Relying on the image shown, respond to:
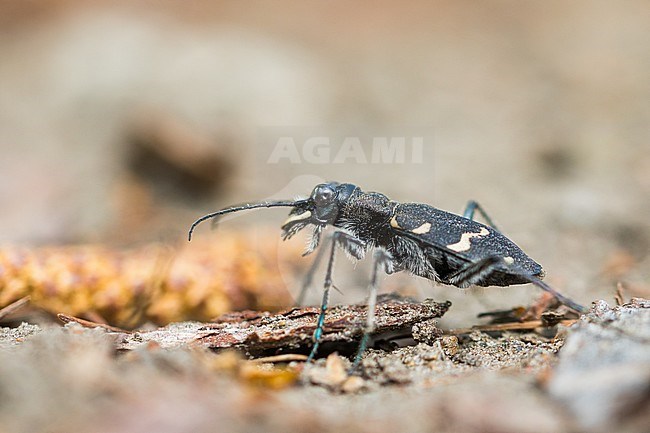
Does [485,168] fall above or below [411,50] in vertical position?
below

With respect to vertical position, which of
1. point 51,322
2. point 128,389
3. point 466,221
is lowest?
point 51,322

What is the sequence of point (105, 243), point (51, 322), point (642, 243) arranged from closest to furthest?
point (51, 322) → point (642, 243) → point (105, 243)

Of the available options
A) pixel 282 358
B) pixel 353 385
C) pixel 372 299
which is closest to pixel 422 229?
pixel 372 299

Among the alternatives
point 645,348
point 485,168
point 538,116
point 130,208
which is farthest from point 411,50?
point 645,348

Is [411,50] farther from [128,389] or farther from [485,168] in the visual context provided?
Result: [128,389]

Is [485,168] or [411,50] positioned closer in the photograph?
[485,168]

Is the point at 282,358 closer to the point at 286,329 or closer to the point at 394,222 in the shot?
the point at 286,329

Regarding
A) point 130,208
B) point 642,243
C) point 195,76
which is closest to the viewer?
point 642,243
